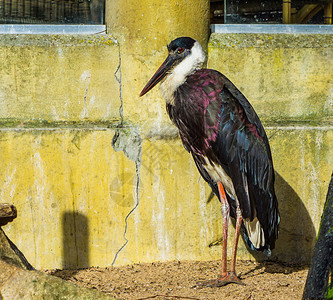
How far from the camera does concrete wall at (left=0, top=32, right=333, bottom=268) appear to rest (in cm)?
456

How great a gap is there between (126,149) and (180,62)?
0.83 metres

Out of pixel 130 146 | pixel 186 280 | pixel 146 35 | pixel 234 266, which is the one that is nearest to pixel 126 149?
pixel 130 146

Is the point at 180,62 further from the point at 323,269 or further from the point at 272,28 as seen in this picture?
the point at 323,269

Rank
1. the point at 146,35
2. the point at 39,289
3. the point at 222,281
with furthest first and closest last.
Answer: the point at 146,35 < the point at 222,281 < the point at 39,289

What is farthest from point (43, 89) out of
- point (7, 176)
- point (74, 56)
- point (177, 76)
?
point (177, 76)

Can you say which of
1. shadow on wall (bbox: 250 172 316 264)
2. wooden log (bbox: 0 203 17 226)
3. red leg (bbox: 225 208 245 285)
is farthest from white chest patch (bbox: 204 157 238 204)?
wooden log (bbox: 0 203 17 226)

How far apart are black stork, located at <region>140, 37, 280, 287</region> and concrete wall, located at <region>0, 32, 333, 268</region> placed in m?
0.36

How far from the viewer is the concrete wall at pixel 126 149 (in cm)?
456

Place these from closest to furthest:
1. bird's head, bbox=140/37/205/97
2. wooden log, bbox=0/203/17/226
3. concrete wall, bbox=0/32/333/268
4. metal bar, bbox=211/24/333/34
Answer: wooden log, bbox=0/203/17/226, bird's head, bbox=140/37/205/97, concrete wall, bbox=0/32/333/268, metal bar, bbox=211/24/333/34

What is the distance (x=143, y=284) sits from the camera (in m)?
4.26

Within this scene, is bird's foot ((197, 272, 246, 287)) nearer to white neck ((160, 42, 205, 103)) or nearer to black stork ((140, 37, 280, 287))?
black stork ((140, 37, 280, 287))

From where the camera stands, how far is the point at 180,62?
169 inches

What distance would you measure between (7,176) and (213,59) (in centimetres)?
185

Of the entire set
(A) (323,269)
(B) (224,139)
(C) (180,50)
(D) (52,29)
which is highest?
(D) (52,29)
